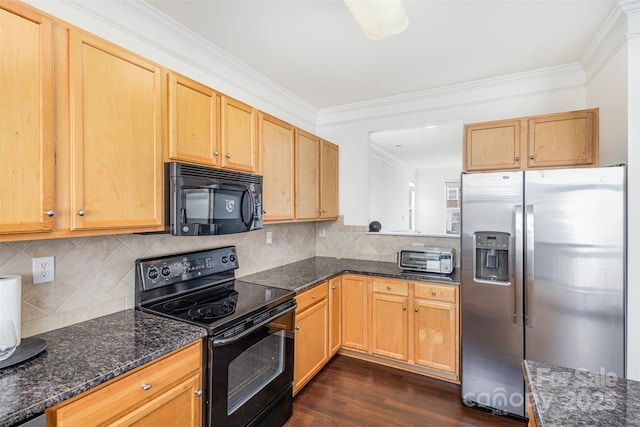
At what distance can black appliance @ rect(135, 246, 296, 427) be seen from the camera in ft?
5.11

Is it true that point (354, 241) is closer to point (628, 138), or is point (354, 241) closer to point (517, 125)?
point (517, 125)

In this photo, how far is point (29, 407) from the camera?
0.90m

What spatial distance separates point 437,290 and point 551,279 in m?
0.80

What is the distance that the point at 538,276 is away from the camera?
2.09 m

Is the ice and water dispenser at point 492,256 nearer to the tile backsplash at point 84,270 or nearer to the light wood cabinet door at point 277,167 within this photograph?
the light wood cabinet door at point 277,167

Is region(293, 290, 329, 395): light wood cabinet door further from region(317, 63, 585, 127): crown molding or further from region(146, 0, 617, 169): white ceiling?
region(317, 63, 585, 127): crown molding

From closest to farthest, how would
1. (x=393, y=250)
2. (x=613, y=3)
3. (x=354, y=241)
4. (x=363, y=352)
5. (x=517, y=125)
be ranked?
(x=613, y=3) → (x=517, y=125) → (x=363, y=352) → (x=393, y=250) → (x=354, y=241)

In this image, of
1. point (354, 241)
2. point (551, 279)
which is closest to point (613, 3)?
point (551, 279)

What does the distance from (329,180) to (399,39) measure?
160 centimetres

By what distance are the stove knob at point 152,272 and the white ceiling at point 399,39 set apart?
1608 mm

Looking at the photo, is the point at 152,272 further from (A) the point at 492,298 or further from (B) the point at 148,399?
(A) the point at 492,298

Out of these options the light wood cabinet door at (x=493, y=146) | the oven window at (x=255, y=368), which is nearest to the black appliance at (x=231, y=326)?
the oven window at (x=255, y=368)

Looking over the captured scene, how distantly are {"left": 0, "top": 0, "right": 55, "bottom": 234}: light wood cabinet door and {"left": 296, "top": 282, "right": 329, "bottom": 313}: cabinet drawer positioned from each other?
1.59 meters

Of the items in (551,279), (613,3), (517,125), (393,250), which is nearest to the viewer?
(613,3)
